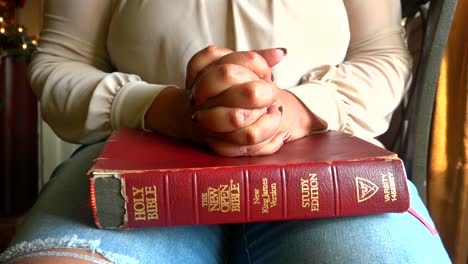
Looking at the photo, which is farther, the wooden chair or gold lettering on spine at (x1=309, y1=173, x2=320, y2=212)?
the wooden chair

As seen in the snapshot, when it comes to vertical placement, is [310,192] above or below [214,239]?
above

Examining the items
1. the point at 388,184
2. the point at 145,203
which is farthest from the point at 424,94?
the point at 145,203

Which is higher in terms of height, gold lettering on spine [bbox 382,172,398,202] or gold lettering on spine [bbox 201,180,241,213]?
gold lettering on spine [bbox 382,172,398,202]

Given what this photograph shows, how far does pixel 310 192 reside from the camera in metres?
A: 0.41

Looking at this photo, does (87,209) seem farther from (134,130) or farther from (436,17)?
(436,17)

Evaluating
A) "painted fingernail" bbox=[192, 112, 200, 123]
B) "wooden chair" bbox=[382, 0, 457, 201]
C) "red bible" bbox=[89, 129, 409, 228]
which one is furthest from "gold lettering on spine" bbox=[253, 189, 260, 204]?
"wooden chair" bbox=[382, 0, 457, 201]

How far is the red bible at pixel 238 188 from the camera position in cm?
39

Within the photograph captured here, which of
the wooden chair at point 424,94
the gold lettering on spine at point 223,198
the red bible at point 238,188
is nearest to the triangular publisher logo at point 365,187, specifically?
the red bible at point 238,188

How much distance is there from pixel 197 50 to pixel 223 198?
30 centimetres

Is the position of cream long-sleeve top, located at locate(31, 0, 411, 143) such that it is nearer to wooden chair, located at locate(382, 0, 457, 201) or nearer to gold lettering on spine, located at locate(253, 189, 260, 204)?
wooden chair, located at locate(382, 0, 457, 201)

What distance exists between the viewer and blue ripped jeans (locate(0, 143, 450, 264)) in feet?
1.33

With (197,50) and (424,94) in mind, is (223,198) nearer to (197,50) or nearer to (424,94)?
(197,50)

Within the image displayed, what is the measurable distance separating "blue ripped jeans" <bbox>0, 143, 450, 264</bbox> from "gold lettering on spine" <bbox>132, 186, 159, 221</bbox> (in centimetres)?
4

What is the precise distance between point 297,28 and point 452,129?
0.28 meters
